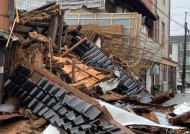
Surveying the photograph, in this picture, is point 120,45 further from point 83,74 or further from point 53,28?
point 83,74

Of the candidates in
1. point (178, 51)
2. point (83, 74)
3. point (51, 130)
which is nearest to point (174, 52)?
point (178, 51)

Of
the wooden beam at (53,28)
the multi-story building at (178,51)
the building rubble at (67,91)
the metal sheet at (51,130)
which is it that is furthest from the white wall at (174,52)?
the metal sheet at (51,130)

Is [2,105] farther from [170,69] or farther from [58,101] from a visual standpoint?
[170,69]

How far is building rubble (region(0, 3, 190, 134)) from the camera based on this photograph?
8.34 metres

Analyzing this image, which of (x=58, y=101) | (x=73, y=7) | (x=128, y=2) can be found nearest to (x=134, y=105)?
(x=58, y=101)

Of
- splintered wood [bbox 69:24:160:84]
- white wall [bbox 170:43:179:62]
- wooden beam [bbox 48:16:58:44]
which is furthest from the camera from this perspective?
white wall [bbox 170:43:179:62]

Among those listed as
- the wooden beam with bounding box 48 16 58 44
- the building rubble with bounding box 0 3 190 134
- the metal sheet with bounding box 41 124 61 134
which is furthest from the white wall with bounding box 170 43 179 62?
the metal sheet with bounding box 41 124 61 134

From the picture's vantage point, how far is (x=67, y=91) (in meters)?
9.13

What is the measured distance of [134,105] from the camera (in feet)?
37.0

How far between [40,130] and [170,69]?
29.8 m

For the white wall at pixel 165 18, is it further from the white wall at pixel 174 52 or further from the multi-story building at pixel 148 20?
the white wall at pixel 174 52

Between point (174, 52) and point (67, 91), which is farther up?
point (67, 91)

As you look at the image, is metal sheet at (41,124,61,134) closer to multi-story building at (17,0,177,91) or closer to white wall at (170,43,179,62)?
multi-story building at (17,0,177,91)

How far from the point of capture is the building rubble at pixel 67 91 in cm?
834
